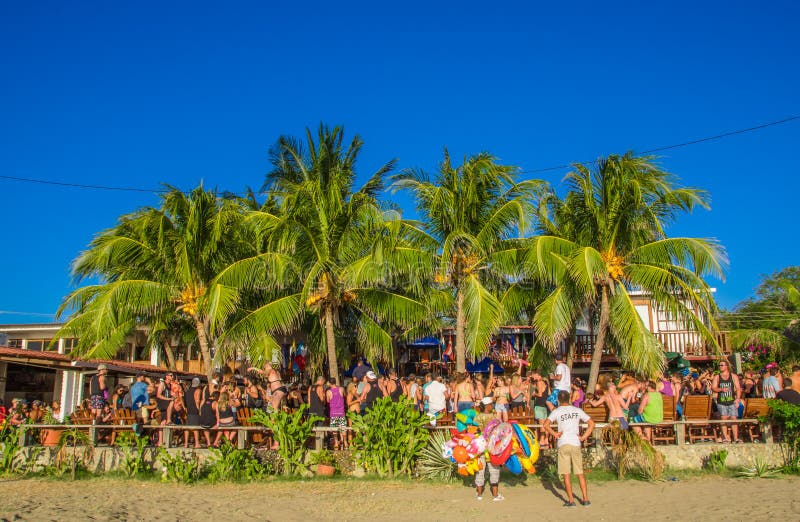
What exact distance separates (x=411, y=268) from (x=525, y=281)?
3.55 metres

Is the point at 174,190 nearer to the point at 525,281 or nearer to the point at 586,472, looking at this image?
the point at 525,281

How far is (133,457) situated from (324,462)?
3219 millimetres

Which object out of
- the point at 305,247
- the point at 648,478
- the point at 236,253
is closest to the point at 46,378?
the point at 236,253

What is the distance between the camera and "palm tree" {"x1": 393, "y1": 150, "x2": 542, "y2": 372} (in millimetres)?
16609

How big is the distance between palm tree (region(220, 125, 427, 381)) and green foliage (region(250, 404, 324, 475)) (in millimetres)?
4603

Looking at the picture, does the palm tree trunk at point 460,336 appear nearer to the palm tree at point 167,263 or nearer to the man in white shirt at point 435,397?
the man in white shirt at point 435,397

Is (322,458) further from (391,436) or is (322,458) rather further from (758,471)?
(758,471)

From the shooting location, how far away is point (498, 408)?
38.2 feet

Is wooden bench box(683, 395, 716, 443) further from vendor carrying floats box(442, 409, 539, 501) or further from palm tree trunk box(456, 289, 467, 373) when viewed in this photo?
palm tree trunk box(456, 289, 467, 373)

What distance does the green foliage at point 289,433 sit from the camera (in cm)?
1186

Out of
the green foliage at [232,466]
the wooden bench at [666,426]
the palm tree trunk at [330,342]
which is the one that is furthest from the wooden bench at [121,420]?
the wooden bench at [666,426]

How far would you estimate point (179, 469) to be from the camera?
11602mm

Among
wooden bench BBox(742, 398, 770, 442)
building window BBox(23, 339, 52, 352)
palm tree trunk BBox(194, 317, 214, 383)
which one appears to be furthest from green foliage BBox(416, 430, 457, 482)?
building window BBox(23, 339, 52, 352)

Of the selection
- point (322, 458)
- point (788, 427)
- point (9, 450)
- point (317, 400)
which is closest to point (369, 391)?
point (317, 400)
